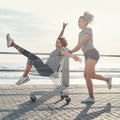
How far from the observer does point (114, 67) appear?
37969mm

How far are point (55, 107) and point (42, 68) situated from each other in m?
1.06

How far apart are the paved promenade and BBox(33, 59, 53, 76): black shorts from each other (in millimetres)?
655

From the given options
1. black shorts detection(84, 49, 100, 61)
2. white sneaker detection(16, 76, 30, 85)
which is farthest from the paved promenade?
black shorts detection(84, 49, 100, 61)

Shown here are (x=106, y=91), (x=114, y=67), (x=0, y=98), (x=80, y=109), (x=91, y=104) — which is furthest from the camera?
(x=114, y=67)

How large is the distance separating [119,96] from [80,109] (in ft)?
9.51

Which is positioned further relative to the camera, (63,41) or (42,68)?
(63,41)

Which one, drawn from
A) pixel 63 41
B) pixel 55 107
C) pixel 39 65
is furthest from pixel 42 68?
pixel 55 107

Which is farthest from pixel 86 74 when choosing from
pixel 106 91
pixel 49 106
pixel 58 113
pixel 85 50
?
pixel 106 91

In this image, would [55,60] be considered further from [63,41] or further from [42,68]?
[63,41]

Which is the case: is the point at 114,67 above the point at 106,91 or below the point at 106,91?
below

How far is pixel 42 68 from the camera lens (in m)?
9.84

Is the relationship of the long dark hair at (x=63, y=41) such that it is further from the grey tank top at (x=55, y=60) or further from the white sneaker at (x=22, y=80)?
the white sneaker at (x=22, y=80)

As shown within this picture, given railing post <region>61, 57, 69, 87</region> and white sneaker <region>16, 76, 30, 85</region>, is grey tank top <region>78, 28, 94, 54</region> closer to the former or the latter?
white sneaker <region>16, 76, 30, 85</region>

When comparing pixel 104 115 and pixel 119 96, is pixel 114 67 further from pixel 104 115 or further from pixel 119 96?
pixel 104 115
